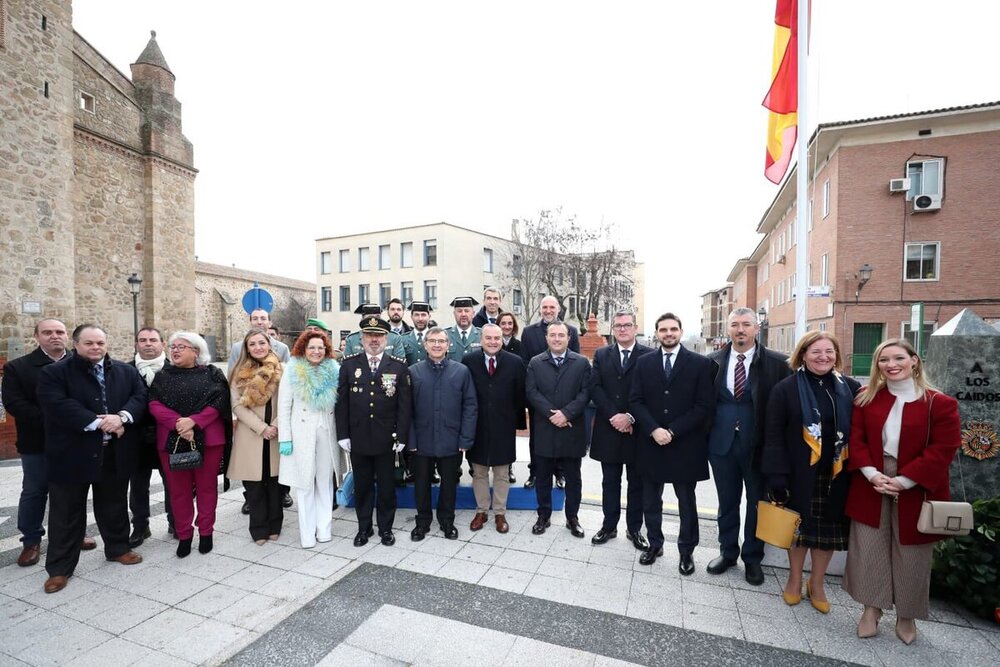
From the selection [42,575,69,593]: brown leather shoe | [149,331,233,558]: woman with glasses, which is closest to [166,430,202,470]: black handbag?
[149,331,233,558]: woman with glasses

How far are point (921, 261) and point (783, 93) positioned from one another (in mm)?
15746

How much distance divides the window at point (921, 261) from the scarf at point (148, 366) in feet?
74.1

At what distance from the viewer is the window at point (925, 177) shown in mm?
17219

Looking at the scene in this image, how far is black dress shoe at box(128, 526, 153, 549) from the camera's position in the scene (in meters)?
4.46

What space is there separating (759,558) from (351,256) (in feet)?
128

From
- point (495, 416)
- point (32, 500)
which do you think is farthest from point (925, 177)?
point (32, 500)

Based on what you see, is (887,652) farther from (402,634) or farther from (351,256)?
(351,256)

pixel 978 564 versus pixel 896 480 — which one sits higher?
pixel 896 480

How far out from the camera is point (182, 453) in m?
4.16

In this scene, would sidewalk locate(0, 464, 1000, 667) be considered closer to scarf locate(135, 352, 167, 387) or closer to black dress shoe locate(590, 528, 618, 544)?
black dress shoe locate(590, 528, 618, 544)

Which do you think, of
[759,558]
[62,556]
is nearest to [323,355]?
[62,556]

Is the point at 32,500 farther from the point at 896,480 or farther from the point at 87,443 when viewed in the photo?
the point at 896,480

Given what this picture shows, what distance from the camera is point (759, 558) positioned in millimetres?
3865

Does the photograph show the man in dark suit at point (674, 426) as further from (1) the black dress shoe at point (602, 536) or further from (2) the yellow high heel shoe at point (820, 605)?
(2) the yellow high heel shoe at point (820, 605)
